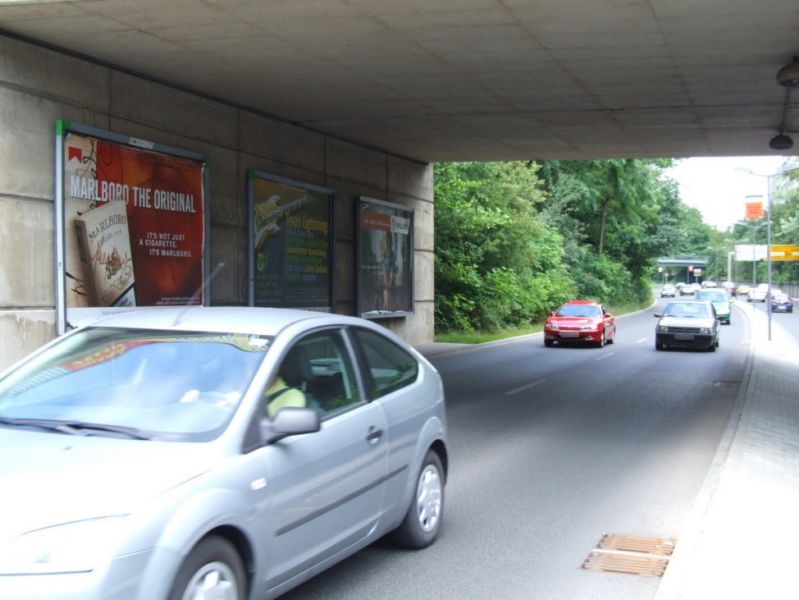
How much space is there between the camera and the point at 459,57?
42.3ft

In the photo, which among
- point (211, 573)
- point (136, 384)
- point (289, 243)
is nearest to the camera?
point (211, 573)

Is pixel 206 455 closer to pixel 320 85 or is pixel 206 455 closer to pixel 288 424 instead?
pixel 288 424

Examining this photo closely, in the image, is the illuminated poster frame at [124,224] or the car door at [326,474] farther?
the illuminated poster frame at [124,224]

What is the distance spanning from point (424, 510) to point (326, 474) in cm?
154

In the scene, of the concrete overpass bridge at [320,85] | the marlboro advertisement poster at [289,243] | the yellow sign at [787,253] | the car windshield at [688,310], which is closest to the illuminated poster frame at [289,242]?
the marlboro advertisement poster at [289,243]

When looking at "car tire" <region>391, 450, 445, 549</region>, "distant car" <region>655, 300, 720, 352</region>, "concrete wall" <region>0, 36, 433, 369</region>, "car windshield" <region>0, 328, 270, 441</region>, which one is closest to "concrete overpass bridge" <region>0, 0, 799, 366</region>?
"concrete wall" <region>0, 36, 433, 369</region>

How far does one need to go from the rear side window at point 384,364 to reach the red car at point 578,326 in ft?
73.6

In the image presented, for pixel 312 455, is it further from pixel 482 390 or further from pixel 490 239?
pixel 490 239

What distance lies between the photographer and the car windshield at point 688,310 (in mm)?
27766

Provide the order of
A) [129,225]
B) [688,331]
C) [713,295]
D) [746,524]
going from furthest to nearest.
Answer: [713,295], [688,331], [129,225], [746,524]

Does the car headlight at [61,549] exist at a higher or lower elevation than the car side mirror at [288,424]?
lower

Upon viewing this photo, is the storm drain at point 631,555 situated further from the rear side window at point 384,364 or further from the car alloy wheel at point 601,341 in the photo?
the car alloy wheel at point 601,341

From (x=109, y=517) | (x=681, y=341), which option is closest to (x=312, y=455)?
(x=109, y=517)

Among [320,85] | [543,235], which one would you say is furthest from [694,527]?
[543,235]
